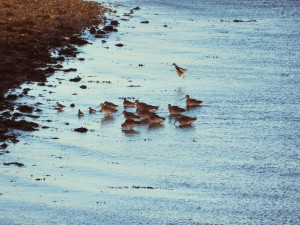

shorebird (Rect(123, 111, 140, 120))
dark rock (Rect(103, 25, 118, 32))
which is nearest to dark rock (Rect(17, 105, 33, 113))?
shorebird (Rect(123, 111, 140, 120))

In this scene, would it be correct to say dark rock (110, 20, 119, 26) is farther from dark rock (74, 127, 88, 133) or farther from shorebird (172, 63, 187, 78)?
dark rock (74, 127, 88, 133)

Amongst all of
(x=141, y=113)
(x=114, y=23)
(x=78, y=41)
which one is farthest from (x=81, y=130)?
(x=114, y=23)

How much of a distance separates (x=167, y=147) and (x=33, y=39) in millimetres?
18135

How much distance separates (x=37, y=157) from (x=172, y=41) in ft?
76.8

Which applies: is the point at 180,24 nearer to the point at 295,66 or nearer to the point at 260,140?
the point at 295,66

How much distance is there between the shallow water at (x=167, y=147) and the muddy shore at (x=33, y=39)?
0.73 meters

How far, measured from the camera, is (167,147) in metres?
26.0

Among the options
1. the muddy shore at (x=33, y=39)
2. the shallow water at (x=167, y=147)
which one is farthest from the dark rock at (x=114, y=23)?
the shallow water at (x=167, y=147)

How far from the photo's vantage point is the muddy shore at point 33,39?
28.8 meters

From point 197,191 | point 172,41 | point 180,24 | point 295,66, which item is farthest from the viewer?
point 180,24

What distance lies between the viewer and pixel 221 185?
2234cm

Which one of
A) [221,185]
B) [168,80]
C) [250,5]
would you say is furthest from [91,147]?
[250,5]

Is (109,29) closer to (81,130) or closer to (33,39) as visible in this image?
(33,39)

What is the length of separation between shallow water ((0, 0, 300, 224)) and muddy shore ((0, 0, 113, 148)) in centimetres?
73
